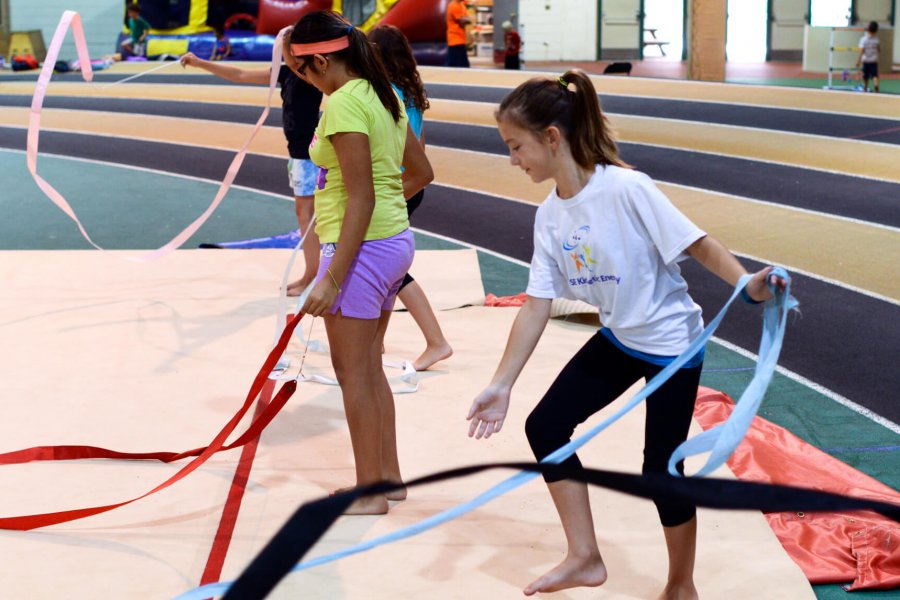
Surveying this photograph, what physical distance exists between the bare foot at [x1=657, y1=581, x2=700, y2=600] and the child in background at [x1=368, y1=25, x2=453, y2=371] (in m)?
2.06

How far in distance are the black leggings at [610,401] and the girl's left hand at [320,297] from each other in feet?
2.51

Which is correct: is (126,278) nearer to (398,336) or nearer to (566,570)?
(398,336)

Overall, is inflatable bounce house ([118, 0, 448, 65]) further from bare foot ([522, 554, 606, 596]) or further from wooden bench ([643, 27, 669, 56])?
bare foot ([522, 554, 606, 596])

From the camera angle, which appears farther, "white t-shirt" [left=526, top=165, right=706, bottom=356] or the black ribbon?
"white t-shirt" [left=526, top=165, right=706, bottom=356]

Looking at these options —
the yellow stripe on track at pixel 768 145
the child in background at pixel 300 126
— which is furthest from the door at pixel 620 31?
the child in background at pixel 300 126

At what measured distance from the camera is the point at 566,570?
312 centimetres

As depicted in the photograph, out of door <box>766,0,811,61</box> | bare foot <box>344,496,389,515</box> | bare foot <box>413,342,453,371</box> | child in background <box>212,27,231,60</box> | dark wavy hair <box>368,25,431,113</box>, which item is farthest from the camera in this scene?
door <box>766,0,811,61</box>

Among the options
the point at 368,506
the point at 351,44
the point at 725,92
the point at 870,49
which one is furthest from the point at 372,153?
the point at 870,49

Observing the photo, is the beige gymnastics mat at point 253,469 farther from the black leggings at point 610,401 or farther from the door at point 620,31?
the door at point 620,31

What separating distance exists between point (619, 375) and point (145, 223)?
7118mm

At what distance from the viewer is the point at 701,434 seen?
96.9 inches

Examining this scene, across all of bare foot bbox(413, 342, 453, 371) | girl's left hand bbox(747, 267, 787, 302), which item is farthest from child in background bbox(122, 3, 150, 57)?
girl's left hand bbox(747, 267, 787, 302)

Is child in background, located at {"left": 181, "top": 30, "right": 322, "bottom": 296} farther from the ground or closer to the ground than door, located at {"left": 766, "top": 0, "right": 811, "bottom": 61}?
closer to the ground

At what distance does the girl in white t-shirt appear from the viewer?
9.48 feet
